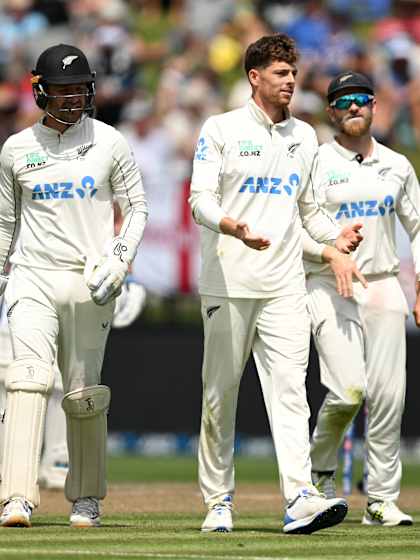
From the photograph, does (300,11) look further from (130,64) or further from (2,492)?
(2,492)

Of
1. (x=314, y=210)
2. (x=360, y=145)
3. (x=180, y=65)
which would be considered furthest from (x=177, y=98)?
(x=314, y=210)

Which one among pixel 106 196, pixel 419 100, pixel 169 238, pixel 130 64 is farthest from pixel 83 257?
pixel 130 64

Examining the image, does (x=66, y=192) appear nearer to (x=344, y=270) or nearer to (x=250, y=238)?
(x=250, y=238)

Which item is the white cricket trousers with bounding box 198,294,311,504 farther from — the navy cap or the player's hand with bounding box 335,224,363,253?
the navy cap

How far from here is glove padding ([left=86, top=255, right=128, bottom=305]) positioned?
8.34m

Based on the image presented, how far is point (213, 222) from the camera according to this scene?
26.7 ft

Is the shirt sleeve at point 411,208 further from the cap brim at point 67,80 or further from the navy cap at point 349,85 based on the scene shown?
the cap brim at point 67,80

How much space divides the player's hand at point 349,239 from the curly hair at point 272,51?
2.94ft

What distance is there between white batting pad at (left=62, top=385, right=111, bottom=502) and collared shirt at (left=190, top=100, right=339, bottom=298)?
0.82m

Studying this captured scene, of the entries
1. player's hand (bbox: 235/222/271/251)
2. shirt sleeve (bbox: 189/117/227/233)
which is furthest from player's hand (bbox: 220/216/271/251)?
shirt sleeve (bbox: 189/117/227/233)

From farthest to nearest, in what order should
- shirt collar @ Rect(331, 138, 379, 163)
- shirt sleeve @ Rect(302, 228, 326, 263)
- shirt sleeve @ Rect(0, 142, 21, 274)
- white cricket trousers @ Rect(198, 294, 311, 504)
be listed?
shirt collar @ Rect(331, 138, 379, 163)
shirt sleeve @ Rect(302, 228, 326, 263)
shirt sleeve @ Rect(0, 142, 21, 274)
white cricket trousers @ Rect(198, 294, 311, 504)

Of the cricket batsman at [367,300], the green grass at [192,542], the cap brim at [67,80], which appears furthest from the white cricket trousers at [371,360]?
the cap brim at [67,80]

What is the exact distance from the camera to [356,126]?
977cm

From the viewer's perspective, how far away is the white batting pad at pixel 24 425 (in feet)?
27.4
